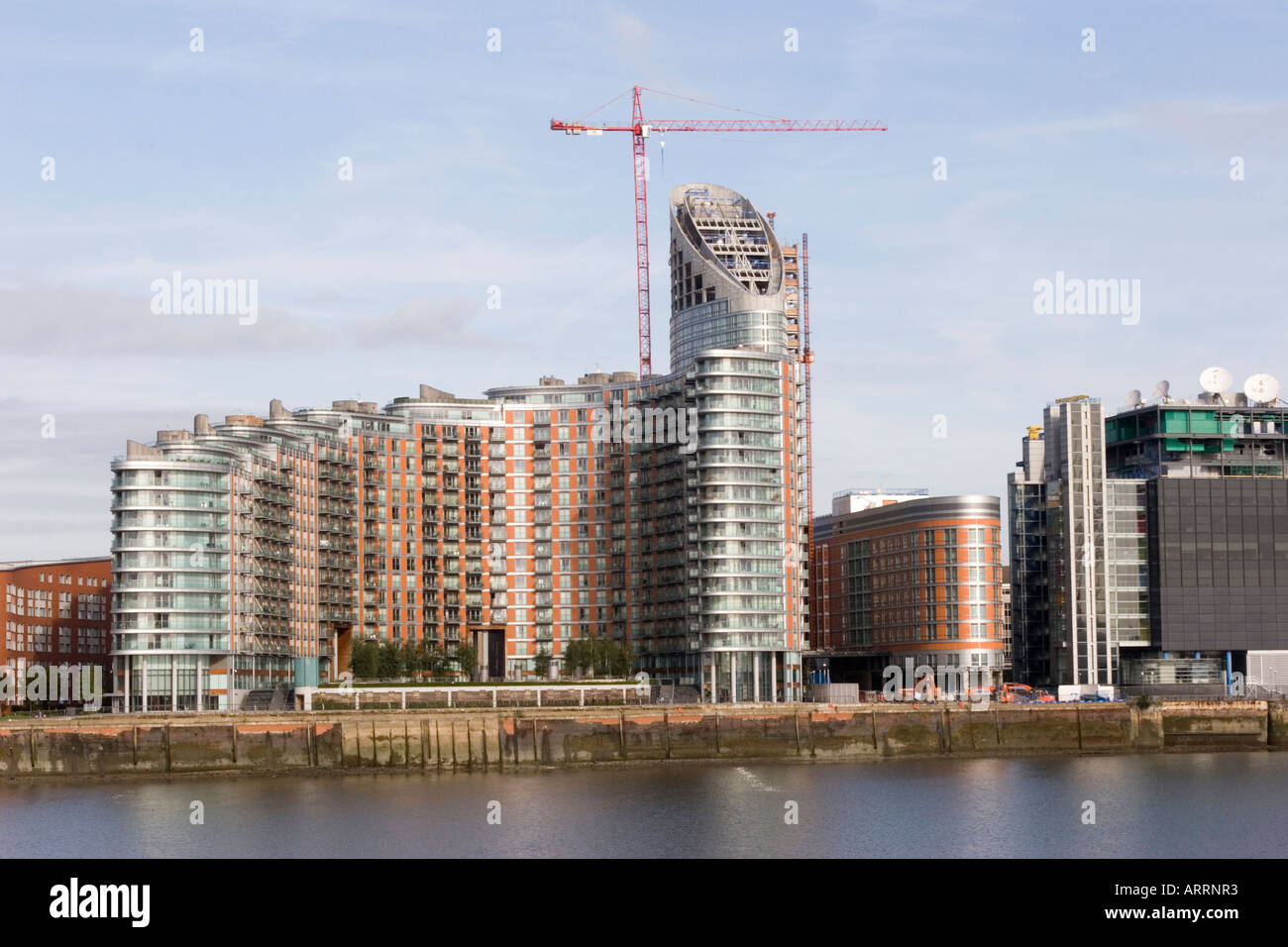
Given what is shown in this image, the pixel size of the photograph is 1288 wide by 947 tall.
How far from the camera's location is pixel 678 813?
411ft

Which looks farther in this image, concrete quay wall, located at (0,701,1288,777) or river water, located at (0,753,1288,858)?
concrete quay wall, located at (0,701,1288,777)

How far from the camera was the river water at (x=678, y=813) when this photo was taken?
10631 cm

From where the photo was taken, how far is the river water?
106 m

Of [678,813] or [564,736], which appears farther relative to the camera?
[564,736]

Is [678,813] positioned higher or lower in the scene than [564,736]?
lower

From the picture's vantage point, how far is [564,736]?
176m

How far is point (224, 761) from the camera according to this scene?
6535 inches

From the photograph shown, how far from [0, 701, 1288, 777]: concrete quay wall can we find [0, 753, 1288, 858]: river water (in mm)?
4989

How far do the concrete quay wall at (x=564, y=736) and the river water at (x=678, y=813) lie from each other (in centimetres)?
499

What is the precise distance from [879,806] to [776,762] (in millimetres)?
48861

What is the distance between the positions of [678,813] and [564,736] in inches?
2028
